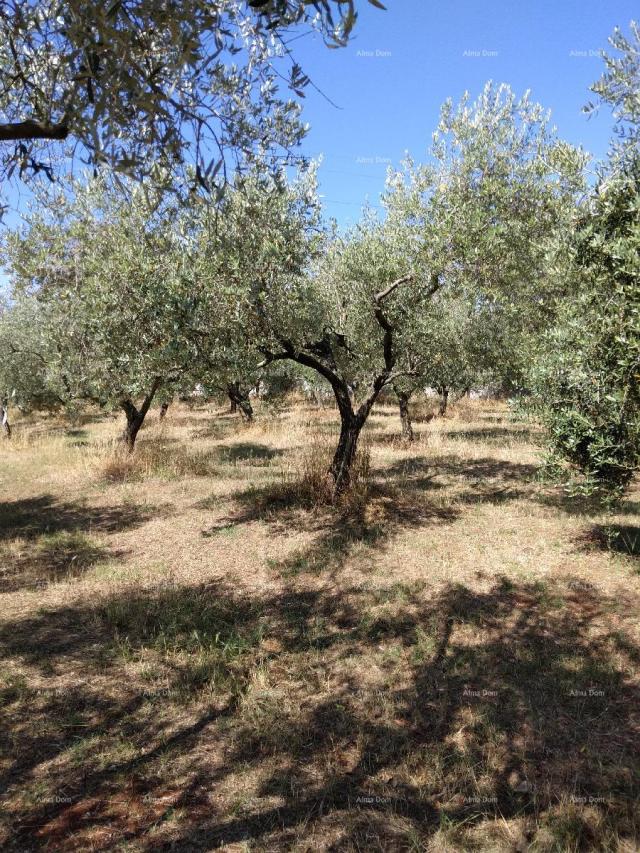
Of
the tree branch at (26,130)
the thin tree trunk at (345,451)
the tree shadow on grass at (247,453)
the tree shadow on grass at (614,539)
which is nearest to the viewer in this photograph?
the tree branch at (26,130)

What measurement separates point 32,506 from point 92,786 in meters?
10.4

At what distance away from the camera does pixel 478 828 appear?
378cm

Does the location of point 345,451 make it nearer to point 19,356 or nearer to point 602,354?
point 602,354

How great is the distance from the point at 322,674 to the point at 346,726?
0.90 meters

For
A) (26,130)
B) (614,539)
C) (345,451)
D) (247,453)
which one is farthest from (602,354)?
(247,453)

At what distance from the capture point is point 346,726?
4996mm

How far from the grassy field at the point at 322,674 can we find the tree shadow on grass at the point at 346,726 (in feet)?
0.07

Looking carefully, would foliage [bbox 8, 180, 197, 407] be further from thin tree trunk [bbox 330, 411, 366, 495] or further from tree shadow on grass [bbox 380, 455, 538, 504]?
tree shadow on grass [bbox 380, 455, 538, 504]

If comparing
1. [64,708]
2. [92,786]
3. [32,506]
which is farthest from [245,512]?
[92,786]

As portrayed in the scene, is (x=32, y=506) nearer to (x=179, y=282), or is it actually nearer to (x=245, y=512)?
(x=245, y=512)

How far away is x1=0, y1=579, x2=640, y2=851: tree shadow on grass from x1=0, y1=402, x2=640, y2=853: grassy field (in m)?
0.02

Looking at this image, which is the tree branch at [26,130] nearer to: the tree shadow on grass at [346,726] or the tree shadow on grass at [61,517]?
the tree shadow on grass at [346,726]

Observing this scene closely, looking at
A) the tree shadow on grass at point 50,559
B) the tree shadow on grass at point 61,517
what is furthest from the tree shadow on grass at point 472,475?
the tree shadow on grass at point 50,559

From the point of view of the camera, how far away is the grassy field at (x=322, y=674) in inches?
153
